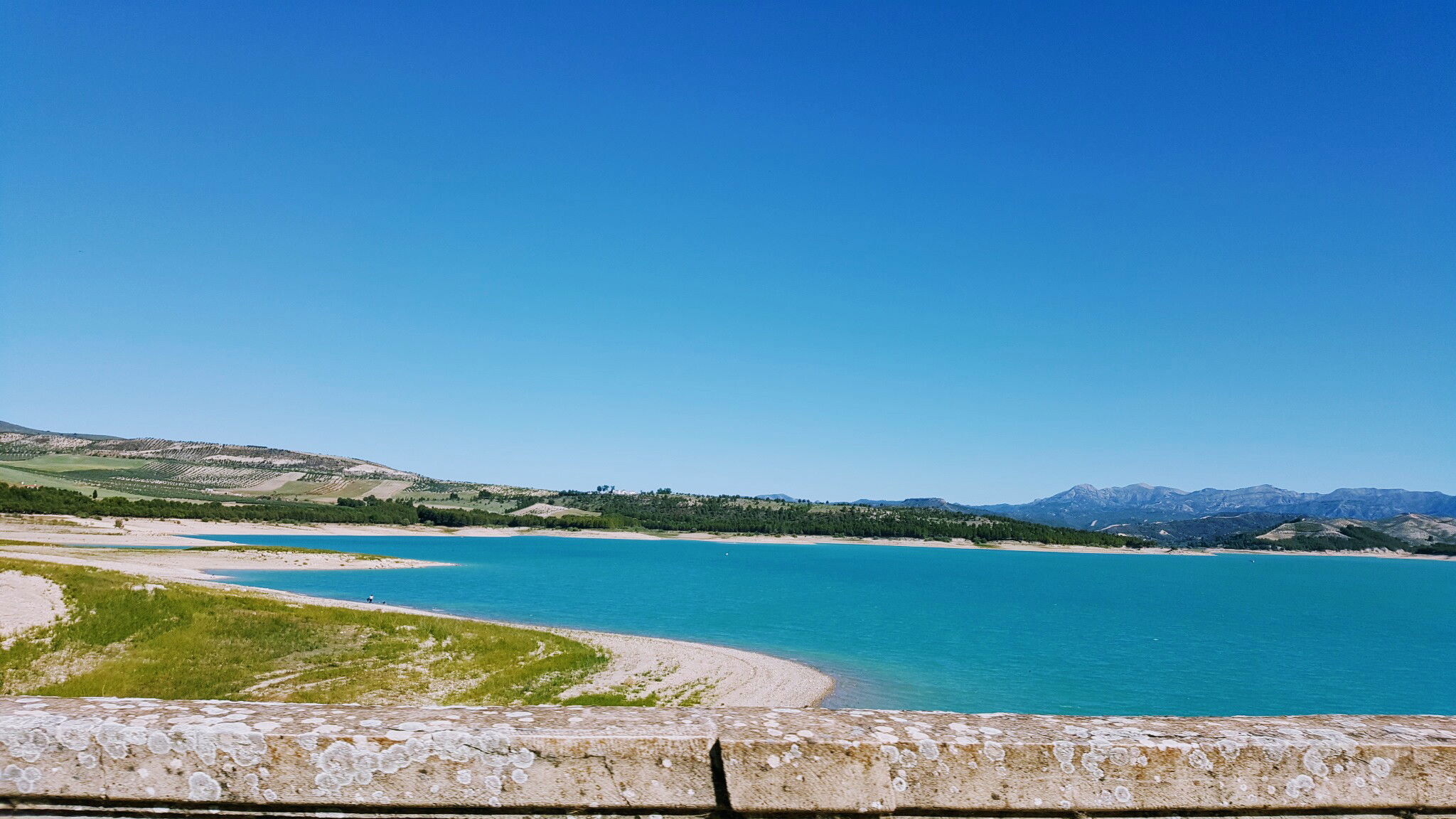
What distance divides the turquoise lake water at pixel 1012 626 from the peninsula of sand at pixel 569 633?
2535 mm

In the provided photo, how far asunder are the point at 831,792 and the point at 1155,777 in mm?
1210

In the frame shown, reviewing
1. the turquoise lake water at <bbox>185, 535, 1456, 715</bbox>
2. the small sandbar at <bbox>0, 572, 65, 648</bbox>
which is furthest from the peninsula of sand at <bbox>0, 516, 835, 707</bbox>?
the turquoise lake water at <bbox>185, 535, 1456, 715</bbox>

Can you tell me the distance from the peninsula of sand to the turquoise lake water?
8.32 ft

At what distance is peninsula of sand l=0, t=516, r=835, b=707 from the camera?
25.7 metres

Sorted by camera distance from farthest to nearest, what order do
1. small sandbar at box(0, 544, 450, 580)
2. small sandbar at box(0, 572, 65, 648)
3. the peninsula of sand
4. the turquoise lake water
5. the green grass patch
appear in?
small sandbar at box(0, 544, 450, 580)
the turquoise lake water
the peninsula of sand
small sandbar at box(0, 572, 65, 648)
the green grass patch

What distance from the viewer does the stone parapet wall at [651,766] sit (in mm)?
2695

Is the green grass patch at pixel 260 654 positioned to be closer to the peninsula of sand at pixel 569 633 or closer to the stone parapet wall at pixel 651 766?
the peninsula of sand at pixel 569 633

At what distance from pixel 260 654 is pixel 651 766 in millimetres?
24908

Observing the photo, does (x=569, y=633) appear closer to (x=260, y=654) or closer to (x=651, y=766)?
(x=260, y=654)

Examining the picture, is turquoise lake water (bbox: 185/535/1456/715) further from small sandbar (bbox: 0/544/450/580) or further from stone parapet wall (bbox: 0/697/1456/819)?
stone parapet wall (bbox: 0/697/1456/819)

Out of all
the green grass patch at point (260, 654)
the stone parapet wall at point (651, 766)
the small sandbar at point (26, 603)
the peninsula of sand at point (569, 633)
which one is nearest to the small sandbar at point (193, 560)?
the peninsula of sand at point (569, 633)

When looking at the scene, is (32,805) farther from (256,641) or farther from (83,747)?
(256,641)

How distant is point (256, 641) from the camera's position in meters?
24.6

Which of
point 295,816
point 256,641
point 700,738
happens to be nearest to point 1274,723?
point 700,738
